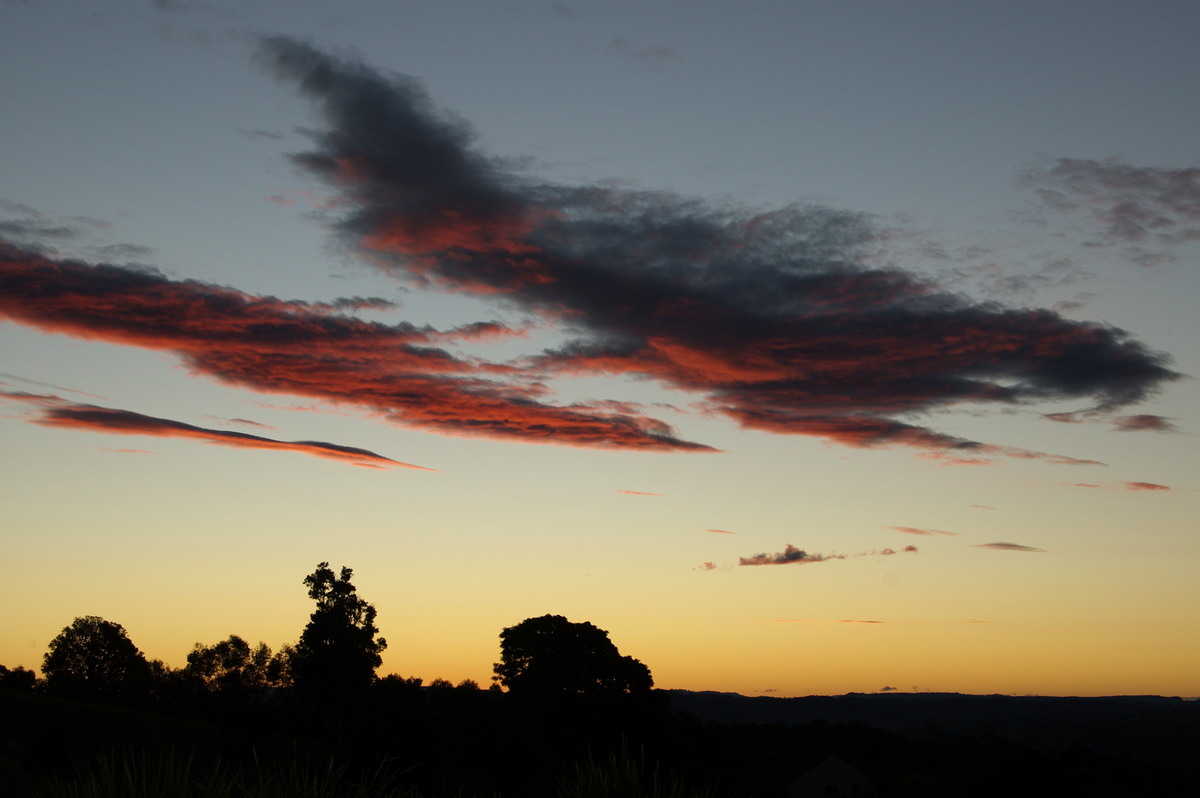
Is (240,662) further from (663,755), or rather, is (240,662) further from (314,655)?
(663,755)

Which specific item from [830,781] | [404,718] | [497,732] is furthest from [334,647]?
[830,781]

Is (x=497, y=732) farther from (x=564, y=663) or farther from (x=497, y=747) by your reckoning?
(x=564, y=663)

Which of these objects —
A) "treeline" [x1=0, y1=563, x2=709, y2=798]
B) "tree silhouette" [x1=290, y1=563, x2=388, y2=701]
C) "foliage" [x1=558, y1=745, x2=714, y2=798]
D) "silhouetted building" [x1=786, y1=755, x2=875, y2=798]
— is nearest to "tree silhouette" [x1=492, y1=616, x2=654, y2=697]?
"treeline" [x1=0, y1=563, x2=709, y2=798]

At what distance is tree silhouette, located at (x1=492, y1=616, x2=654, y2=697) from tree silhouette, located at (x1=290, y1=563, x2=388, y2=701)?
49.9ft

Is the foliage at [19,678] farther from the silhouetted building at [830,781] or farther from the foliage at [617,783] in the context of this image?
the foliage at [617,783]

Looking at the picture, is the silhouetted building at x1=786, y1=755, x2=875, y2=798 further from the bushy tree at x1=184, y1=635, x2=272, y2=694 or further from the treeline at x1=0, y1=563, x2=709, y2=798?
the bushy tree at x1=184, y1=635, x2=272, y2=694

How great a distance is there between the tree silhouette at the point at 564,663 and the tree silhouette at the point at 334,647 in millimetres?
15213

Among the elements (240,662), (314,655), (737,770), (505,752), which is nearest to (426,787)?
(505,752)

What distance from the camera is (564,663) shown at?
82.3 m

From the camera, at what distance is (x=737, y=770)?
74.5m

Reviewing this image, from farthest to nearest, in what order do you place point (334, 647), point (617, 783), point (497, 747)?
1. point (334, 647)
2. point (497, 747)
3. point (617, 783)

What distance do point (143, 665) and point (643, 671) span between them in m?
86.6

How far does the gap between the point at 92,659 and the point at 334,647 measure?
64304mm

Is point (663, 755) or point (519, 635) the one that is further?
point (519, 635)
